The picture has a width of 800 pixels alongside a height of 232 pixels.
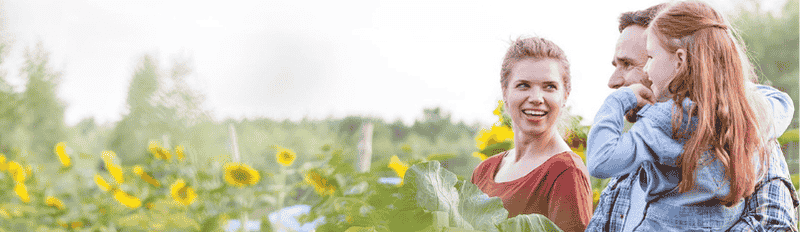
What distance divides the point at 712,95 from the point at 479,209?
0.62 feet

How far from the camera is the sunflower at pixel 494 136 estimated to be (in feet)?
2.44

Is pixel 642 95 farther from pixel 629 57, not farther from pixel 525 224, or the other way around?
pixel 525 224

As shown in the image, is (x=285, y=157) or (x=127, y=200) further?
(x=127, y=200)

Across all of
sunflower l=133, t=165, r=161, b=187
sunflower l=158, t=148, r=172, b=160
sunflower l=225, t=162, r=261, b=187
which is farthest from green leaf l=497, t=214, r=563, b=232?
sunflower l=133, t=165, r=161, b=187

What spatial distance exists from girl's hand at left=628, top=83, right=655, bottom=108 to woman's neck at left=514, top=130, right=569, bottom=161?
132mm

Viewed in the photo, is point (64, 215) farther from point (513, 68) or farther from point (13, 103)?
point (13, 103)

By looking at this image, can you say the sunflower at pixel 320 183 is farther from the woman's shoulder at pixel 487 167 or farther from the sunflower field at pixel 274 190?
the woman's shoulder at pixel 487 167

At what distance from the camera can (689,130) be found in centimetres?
34

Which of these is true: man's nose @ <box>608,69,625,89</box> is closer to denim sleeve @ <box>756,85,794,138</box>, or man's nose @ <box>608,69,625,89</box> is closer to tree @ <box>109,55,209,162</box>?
denim sleeve @ <box>756,85,794,138</box>

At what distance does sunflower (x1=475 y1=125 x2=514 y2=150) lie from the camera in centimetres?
74

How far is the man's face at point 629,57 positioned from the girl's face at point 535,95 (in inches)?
2.1

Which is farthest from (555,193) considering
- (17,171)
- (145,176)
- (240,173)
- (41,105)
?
(41,105)

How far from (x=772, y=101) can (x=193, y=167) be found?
1.71 m

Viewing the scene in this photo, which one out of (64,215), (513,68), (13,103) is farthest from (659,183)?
(13,103)
